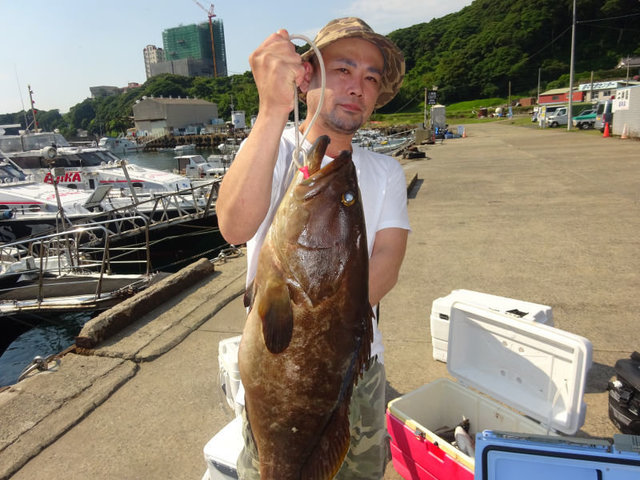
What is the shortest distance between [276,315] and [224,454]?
1422 millimetres

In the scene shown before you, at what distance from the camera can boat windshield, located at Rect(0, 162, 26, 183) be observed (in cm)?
1885

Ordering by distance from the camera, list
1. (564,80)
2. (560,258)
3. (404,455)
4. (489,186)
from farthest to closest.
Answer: (564,80), (489,186), (560,258), (404,455)

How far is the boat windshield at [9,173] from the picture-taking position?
18.9m

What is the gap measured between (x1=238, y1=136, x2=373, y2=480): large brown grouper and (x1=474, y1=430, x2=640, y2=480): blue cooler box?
2.46 feet

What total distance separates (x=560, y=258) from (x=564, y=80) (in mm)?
99904

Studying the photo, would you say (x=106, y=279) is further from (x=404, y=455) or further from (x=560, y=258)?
(x=560, y=258)

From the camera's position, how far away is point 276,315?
1.44 metres

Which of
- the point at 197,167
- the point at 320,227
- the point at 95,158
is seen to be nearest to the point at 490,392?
the point at 320,227

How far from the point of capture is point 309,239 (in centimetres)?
→ 147

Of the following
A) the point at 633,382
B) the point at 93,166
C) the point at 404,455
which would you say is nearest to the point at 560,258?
the point at 633,382

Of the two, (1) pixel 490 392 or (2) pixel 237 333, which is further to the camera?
(2) pixel 237 333

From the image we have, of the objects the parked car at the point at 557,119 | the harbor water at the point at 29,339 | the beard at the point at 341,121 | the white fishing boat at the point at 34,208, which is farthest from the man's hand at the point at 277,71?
the parked car at the point at 557,119

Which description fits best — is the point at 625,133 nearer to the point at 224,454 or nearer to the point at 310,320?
the point at 224,454

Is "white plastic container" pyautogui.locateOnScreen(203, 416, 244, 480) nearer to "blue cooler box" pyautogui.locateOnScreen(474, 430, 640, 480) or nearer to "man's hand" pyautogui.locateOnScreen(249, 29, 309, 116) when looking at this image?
"blue cooler box" pyautogui.locateOnScreen(474, 430, 640, 480)
